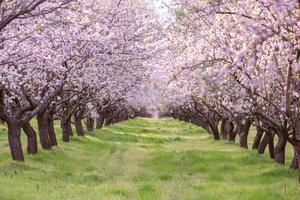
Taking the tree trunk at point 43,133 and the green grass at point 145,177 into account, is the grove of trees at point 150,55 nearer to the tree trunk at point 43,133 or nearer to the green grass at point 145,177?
the tree trunk at point 43,133

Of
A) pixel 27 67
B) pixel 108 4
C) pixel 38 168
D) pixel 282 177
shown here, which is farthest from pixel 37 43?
pixel 282 177

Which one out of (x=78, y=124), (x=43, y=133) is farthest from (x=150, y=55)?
(x=78, y=124)

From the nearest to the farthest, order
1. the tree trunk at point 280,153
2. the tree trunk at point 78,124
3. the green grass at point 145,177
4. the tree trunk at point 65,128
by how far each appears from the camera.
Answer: the green grass at point 145,177
the tree trunk at point 280,153
the tree trunk at point 65,128
the tree trunk at point 78,124

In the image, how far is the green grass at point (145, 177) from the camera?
720 inches

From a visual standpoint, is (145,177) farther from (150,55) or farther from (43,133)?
(43,133)

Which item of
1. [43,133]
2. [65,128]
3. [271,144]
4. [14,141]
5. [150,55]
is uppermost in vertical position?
[150,55]

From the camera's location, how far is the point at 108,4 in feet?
102

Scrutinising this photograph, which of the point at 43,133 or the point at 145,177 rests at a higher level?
the point at 43,133

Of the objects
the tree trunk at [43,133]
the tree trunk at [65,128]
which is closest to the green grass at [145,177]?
the tree trunk at [43,133]

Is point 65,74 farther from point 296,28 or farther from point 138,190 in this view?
point 296,28

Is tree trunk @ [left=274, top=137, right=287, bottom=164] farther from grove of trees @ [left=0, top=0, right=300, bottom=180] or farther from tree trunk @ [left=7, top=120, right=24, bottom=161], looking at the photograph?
tree trunk @ [left=7, top=120, right=24, bottom=161]

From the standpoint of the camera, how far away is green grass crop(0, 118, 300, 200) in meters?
18.3

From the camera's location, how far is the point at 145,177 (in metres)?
23.5

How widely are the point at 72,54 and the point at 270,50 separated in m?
11.3
